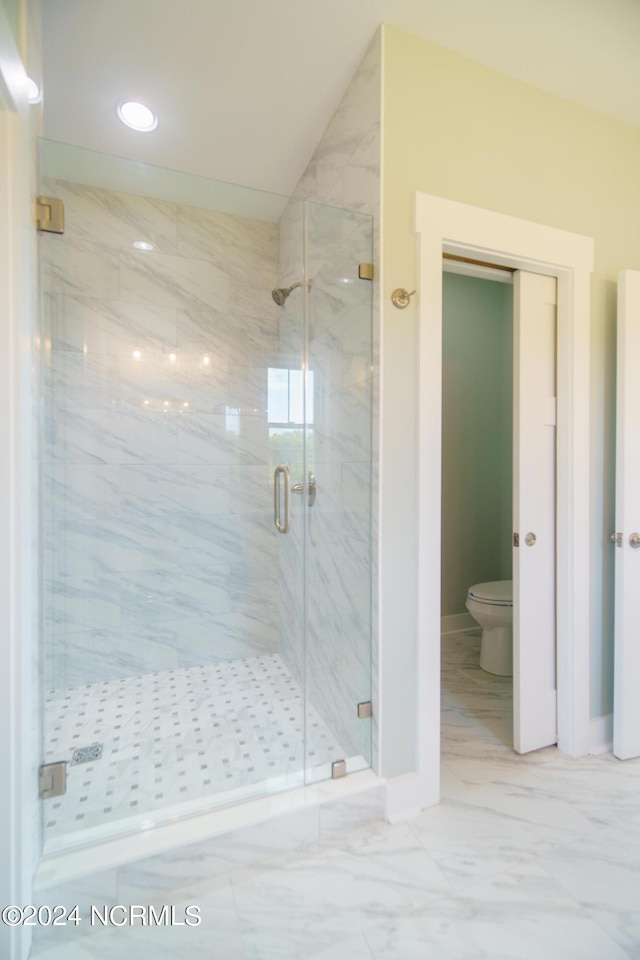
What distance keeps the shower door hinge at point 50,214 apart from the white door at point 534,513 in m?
1.72

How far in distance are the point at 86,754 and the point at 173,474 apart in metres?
1.28

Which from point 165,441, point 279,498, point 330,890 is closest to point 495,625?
point 279,498

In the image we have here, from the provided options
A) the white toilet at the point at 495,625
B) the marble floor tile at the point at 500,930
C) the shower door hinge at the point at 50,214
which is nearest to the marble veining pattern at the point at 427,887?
the marble floor tile at the point at 500,930

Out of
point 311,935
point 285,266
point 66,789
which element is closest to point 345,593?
point 311,935

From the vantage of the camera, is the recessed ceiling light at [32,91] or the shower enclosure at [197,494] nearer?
the recessed ceiling light at [32,91]

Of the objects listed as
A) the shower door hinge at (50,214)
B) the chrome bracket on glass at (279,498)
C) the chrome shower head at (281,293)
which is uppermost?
the chrome shower head at (281,293)

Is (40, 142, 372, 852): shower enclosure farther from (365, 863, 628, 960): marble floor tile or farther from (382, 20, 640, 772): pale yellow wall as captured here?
(365, 863, 628, 960): marble floor tile

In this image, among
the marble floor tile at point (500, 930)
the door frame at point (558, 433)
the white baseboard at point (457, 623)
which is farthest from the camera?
the white baseboard at point (457, 623)

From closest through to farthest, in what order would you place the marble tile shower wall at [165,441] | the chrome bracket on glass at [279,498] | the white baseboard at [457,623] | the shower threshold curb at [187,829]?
1. the shower threshold curb at [187,829]
2. the chrome bracket on glass at [279,498]
3. the marble tile shower wall at [165,441]
4. the white baseboard at [457,623]

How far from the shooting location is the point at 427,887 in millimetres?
1224

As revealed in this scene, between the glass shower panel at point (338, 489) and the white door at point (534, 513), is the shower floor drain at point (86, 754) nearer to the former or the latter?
the glass shower panel at point (338, 489)

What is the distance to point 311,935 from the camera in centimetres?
109

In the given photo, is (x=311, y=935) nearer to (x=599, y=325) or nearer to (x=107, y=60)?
(x=599, y=325)

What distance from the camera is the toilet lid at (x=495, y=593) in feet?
8.06
